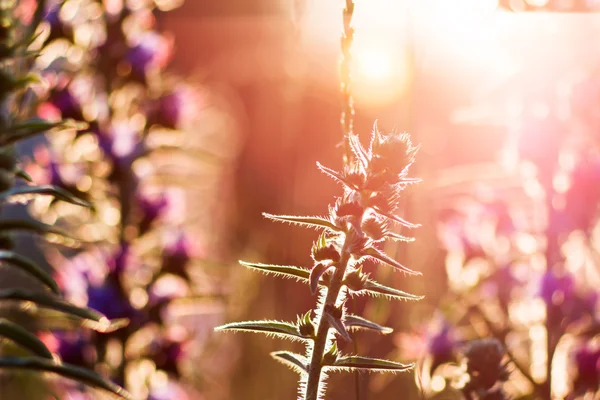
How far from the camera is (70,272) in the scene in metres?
1.05

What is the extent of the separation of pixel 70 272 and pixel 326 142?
1265 millimetres

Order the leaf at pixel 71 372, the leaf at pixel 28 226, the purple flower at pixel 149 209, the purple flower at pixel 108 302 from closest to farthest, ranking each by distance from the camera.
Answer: the leaf at pixel 71 372
the leaf at pixel 28 226
the purple flower at pixel 108 302
the purple flower at pixel 149 209

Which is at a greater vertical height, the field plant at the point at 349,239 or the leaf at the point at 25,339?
the field plant at the point at 349,239

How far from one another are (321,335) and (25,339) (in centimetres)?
28

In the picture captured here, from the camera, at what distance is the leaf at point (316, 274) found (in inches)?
14.4

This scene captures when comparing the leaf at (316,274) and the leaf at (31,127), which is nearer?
the leaf at (316,274)

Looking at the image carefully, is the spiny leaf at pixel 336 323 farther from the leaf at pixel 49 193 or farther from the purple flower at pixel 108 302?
the purple flower at pixel 108 302

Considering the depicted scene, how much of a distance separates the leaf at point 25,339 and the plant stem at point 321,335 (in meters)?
0.26

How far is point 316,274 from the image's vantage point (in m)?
0.38

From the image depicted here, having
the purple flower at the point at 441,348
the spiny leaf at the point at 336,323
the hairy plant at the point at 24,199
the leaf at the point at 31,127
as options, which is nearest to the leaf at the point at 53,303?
the hairy plant at the point at 24,199

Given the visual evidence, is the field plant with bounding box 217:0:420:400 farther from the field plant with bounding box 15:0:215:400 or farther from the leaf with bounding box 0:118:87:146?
the field plant with bounding box 15:0:215:400

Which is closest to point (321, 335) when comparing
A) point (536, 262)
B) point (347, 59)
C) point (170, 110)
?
point (347, 59)

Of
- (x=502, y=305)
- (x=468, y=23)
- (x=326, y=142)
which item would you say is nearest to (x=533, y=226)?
(x=502, y=305)

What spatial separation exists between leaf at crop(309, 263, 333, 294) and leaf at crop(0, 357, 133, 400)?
221 mm
